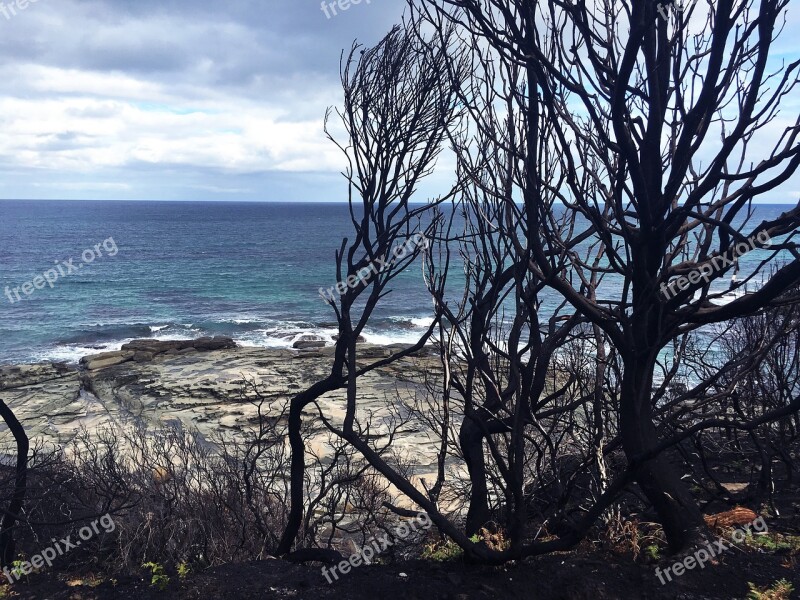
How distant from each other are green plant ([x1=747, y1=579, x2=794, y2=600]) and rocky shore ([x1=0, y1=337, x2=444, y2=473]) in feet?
33.6

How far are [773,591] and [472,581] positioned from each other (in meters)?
1.78

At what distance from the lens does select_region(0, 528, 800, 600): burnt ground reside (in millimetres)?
3771

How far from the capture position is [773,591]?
3.63 metres

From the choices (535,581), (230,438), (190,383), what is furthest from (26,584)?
(190,383)

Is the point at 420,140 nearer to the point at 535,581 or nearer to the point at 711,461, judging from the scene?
the point at 535,581
